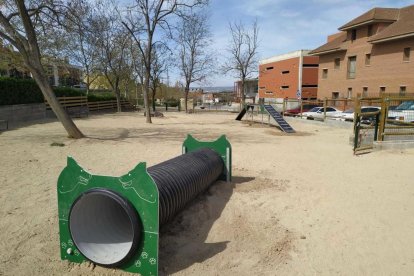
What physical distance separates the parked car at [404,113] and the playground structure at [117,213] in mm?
13158

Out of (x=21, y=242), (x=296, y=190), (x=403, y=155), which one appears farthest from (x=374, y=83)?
(x=21, y=242)

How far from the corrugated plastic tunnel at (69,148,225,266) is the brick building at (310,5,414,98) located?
3005 cm

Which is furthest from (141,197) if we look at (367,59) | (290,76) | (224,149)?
(290,76)

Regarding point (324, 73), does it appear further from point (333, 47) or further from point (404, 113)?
point (404, 113)

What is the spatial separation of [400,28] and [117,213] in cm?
3355

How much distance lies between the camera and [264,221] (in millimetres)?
5105

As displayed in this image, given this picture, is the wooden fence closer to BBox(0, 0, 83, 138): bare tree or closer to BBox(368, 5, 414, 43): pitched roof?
BBox(0, 0, 83, 138): bare tree

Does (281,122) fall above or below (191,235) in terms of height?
above

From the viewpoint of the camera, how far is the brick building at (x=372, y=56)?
97.3 ft

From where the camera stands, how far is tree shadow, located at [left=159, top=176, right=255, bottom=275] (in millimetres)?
3975

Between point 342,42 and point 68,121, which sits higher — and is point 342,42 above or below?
above

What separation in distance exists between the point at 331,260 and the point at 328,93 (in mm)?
39098

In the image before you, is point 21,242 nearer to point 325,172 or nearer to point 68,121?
point 325,172

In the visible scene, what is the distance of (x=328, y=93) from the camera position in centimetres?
4019
